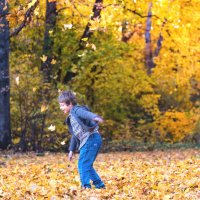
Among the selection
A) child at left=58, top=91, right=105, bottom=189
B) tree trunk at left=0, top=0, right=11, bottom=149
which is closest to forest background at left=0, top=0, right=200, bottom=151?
tree trunk at left=0, top=0, right=11, bottom=149

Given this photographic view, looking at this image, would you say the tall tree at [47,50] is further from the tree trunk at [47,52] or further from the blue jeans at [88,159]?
the blue jeans at [88,159]

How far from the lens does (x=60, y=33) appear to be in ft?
82.2

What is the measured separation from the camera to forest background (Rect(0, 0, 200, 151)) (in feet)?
68.4

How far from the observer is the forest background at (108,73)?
68.4 ft

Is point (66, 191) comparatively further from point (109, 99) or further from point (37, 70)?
point (109, 99)

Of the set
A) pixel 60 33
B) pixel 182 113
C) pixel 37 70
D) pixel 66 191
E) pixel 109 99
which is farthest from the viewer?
pixel 182 113

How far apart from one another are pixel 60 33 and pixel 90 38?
1.54m

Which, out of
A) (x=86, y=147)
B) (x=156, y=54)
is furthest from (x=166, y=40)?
(x=86, y=147)

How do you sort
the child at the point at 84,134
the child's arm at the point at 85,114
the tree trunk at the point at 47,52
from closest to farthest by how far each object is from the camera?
the child's arm at the point at 85,114
the child at the point at 84,134
the tree trunk at the point at 47,52

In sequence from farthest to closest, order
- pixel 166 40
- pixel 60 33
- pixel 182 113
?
pixel 166 40
pixel 182 113
pixel 60 33

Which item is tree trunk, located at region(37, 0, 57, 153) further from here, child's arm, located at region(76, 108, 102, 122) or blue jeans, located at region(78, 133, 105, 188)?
child's arm, located at region(76, 108, 102, 122)

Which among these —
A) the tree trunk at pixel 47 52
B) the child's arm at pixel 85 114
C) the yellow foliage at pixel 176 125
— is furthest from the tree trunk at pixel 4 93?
the yellow foliage at pixel 176 125

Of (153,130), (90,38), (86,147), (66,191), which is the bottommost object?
(153,130)

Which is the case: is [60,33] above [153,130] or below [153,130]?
above
